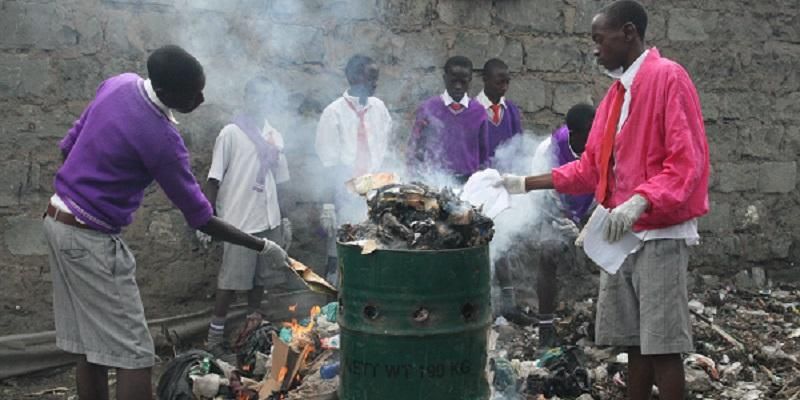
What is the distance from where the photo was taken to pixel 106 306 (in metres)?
3.87

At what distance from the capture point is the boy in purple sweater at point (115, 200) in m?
3.79

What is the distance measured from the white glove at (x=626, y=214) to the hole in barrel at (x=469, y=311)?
2.19 ft

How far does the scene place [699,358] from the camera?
5.52 metres

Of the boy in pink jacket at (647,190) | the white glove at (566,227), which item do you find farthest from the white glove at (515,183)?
the white glove at (566,227)

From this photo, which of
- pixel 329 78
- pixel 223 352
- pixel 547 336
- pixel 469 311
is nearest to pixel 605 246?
pixel 469 311

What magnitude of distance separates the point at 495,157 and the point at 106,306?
3.61 meters

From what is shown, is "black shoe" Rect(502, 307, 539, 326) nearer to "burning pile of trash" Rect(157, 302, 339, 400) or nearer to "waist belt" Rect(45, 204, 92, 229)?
"burning pile of trash" Rect(157, 302, 339, 400)

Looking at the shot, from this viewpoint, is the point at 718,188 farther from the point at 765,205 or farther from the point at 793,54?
the point at 793,54

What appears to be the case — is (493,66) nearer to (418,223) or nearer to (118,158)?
(418,223)

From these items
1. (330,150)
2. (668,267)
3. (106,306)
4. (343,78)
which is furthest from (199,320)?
(668,267)

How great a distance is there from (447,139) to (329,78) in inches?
38.9

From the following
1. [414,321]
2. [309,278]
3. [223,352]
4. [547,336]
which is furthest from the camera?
[547,336]

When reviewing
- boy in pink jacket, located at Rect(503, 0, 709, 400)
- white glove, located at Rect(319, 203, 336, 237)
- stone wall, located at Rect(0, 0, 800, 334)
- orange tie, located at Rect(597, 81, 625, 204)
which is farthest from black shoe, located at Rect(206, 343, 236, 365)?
orange tie, located at Rect(597, 81, 625, 204)

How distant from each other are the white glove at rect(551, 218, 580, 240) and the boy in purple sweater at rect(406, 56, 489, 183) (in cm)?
71
